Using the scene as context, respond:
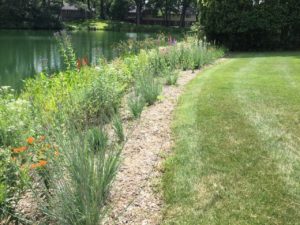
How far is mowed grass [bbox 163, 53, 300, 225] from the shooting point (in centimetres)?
363

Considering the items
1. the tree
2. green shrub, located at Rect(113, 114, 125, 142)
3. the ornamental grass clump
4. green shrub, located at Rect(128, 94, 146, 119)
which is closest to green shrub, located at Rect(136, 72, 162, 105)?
green shrub, located at Rect(128, 94, 146, 119)

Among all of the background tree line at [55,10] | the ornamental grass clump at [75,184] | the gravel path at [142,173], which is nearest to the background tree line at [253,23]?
the gravel path at [142,173]

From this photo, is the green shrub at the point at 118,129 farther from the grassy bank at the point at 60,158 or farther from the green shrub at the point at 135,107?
the green shrub at the point at 135,107

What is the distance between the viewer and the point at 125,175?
437 centimetres

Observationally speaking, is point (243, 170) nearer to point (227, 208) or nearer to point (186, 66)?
point (227, 208)

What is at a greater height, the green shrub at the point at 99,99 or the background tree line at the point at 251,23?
the background tree line at the point at 251,23

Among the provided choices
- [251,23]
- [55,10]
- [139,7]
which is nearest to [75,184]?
[251,23]

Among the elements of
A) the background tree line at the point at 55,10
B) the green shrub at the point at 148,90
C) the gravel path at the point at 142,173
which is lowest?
the gravel path at the point at 142,173

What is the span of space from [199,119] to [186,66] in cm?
588

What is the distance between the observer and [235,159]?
471 centimetres

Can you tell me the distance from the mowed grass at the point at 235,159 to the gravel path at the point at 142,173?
159mm

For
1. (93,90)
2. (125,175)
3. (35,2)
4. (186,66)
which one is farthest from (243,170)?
(35,2)

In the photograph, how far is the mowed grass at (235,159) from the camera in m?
3.63

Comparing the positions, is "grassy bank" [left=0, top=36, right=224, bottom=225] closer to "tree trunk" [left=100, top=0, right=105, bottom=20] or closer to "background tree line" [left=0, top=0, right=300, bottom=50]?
"background tree line" [left=0, top=0, right=300, bottom=50]
